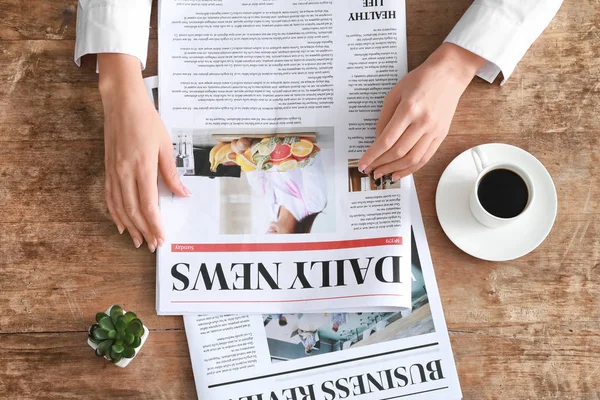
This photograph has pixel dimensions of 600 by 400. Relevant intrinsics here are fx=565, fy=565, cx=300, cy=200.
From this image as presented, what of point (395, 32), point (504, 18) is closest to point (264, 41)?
point (395, 32)

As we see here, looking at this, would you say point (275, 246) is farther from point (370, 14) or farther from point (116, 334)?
point (370, 14)

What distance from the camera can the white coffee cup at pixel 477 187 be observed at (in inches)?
24.7

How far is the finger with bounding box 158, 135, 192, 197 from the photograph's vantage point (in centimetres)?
A: 68

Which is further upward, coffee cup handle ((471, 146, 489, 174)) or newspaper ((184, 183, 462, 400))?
coffee cup handle ((471, 146, 489, 174))

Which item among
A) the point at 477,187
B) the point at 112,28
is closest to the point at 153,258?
the point at 112,28

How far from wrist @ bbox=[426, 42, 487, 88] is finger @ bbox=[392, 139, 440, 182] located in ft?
0.27

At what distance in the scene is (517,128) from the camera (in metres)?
0.69

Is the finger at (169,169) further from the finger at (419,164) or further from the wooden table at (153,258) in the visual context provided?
the finger at (419,164)

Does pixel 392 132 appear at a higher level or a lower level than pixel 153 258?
higher

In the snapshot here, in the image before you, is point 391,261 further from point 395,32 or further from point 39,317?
point 39,317

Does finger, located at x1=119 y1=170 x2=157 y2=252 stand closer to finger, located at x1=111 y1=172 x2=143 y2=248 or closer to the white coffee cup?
finger, located at x1=111 y1=172 x2=143 y2=248

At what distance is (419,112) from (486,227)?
0.52 ft

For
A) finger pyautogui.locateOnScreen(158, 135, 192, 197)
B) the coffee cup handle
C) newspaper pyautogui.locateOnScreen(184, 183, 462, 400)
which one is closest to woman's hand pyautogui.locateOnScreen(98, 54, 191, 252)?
finger pyautogui.locateOnScreen(158, 135, 192, 197)

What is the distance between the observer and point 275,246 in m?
0.69
